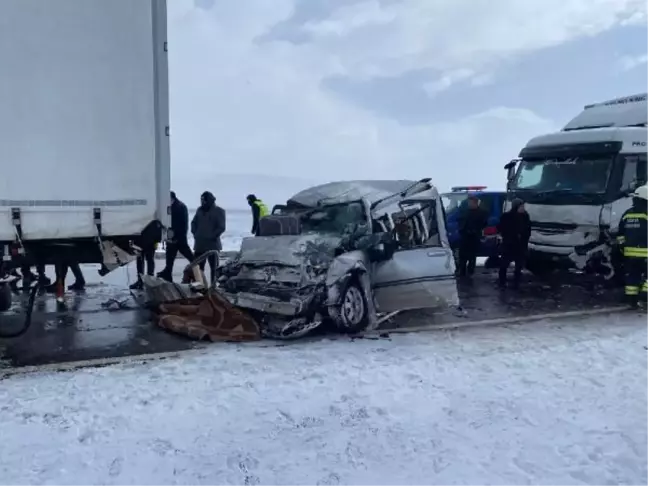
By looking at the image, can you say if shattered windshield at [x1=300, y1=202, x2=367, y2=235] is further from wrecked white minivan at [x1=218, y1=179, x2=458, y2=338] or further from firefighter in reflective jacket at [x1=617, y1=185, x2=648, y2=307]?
firefighter in reflective jacket at [x1=617, y1=185, x2=648, y2=307]

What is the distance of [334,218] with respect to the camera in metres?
8.54

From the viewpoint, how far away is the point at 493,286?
1222 cm

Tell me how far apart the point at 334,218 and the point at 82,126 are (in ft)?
10.7

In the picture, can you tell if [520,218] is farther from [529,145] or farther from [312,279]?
[312,279]

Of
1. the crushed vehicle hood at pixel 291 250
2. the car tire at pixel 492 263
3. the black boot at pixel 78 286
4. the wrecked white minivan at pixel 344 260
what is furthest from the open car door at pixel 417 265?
the car tire at pixel 492 263

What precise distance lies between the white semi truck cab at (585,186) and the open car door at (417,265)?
12.5 feet

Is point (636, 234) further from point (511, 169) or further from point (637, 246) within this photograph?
point (511, 169)

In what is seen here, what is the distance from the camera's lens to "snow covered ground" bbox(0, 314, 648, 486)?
403 cm

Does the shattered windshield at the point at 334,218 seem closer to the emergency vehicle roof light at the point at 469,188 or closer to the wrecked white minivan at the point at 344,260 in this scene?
the wrecked white minivan at the point at 344,260

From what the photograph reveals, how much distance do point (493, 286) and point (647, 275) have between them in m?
2.94

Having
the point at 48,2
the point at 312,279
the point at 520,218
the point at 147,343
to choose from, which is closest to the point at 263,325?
the point at 312,279

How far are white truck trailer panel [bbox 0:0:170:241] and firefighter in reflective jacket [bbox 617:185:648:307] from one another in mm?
6540

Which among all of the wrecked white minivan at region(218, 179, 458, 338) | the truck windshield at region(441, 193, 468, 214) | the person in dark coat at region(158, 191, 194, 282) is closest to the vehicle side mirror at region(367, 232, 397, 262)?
the wrecked white minivan at region(218, 179, 458, 338)

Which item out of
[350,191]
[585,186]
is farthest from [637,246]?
[350,191]
